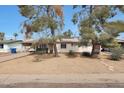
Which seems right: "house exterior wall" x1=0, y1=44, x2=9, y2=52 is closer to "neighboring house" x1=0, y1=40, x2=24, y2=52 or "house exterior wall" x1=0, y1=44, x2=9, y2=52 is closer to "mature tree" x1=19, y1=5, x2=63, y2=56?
"neighboring house" x1=0, y1=40, x2=24, y2=52

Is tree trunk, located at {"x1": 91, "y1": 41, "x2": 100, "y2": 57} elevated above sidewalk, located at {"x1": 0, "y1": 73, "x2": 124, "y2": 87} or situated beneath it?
elevated above

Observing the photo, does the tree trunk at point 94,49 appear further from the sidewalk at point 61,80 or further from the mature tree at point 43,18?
the sidewalk at point 61,80

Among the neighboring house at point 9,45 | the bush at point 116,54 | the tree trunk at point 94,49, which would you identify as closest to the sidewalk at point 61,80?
the bush at point 116,54

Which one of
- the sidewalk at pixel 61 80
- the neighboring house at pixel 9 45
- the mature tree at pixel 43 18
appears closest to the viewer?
the sidewalk at pixel 61 80

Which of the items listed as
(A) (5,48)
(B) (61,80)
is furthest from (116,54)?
(A) (5,48)

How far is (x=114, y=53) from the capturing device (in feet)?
84.7

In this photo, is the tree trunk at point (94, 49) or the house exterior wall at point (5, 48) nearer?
the tree trunk at point (94, 49)

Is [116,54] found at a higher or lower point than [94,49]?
lower

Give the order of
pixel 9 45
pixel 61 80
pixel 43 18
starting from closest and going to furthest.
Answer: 1. pixel 61 80
2. pixel 43 18
3. pixel 9 45

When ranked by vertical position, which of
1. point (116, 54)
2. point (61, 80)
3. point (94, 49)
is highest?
point (94, 49)

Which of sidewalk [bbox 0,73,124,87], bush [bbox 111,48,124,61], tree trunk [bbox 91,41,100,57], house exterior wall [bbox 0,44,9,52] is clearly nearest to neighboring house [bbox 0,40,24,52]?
house exterior wall [bbox 0,44,9,52]

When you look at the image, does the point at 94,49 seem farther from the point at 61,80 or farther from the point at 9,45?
the point at 9,45

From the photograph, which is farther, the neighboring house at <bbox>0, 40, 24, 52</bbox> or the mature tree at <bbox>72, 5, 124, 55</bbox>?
the neighboring house at <bbox>0, 40, 24, 52</bbox>
